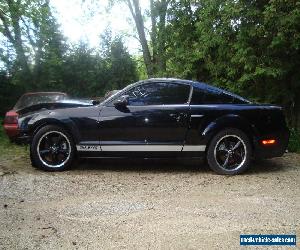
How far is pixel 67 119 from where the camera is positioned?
6438 mm

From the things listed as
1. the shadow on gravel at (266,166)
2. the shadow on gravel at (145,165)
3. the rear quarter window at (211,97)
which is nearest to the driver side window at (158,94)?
the rear quarter window at (211,97)

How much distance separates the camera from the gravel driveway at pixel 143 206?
366 cm

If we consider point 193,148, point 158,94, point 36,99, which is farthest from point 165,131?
point 36,99

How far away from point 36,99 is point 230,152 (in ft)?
19.5

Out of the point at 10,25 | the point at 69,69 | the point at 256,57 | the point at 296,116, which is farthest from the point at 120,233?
the point at 10,25

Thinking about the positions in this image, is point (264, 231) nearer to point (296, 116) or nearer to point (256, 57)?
point (256, 57)

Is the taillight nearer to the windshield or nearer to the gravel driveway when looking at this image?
the windshield

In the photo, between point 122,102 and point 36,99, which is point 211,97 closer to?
point 122,102

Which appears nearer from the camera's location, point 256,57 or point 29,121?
point 29,121

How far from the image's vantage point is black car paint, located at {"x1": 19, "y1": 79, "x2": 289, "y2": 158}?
6.32m

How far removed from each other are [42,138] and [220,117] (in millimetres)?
2932

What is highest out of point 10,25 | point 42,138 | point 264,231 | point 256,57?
point 10,25

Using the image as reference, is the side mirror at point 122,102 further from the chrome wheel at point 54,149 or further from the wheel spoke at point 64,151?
the wheel spoke at point 64,151

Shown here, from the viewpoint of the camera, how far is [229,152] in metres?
6.33
